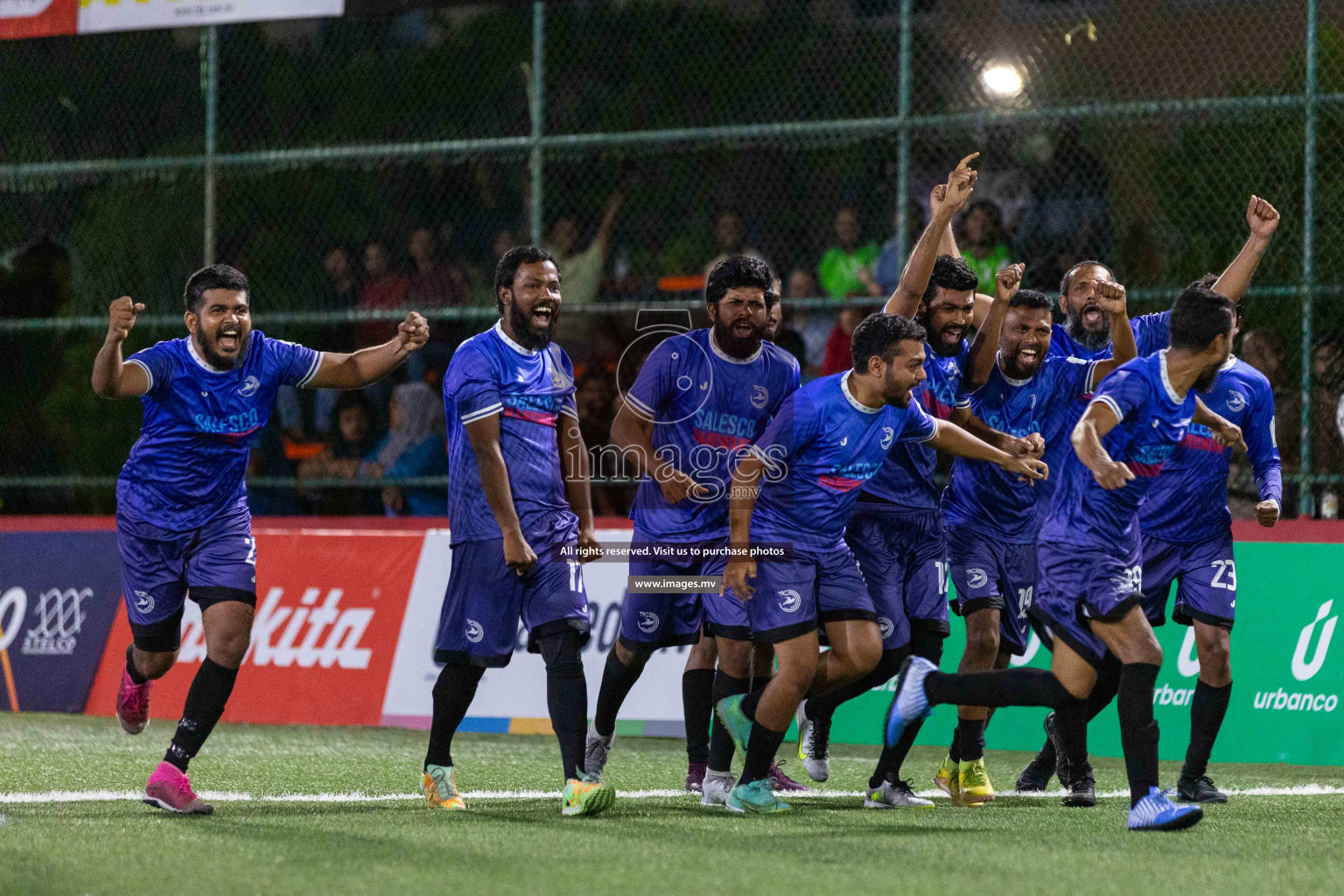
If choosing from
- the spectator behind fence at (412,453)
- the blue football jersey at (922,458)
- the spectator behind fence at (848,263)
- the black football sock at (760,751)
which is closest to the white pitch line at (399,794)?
the black football sock at (760,751)

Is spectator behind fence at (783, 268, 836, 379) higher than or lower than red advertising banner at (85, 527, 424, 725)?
higher

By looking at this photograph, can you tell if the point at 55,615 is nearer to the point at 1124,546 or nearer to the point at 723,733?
the point at 723,733

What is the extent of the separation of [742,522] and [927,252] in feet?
5.09

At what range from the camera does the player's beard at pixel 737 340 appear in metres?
7.14

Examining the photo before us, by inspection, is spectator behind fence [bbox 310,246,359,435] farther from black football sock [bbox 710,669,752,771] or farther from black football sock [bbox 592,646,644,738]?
black football sock [bbox 710,669,752,771]

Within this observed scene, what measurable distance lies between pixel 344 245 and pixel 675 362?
7.25 meters

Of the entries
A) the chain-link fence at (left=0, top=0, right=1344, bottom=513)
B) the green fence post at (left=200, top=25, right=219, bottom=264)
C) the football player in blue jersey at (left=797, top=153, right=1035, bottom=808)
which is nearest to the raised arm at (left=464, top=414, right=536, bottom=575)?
the football player in blue jersey at (left=797, top=153, right=1035, bottom=808)

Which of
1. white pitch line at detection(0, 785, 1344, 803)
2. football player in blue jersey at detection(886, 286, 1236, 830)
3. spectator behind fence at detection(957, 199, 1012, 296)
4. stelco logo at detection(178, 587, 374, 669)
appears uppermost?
spectator behind fence at detection(957, 199, 1012, 296)

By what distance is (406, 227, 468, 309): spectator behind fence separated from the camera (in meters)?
13.0

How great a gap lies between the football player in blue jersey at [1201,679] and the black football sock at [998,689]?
14.1 inches

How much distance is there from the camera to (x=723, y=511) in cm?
725

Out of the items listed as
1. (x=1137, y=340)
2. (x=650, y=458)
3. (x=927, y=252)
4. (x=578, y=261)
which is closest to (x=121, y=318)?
Result: (x=650, y=458)

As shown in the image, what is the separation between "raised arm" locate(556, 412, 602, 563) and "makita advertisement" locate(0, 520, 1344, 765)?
2.99m

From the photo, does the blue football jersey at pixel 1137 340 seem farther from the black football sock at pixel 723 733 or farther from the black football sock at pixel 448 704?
the black football sock at pixel 448 704
